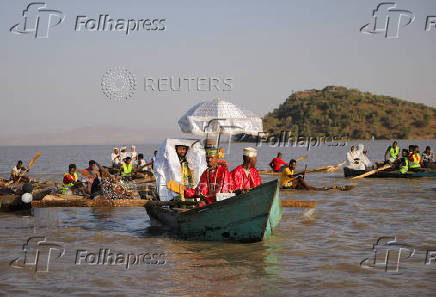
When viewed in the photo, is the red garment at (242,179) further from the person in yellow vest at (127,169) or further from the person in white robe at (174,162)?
the person in yellow vest at (127,169)

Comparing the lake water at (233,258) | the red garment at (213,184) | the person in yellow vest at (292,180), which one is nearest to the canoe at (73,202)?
the lake water at (233,258)

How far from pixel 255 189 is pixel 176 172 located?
2887 mm

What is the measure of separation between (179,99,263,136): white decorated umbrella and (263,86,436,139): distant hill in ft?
319

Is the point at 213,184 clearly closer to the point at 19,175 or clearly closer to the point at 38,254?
the point at 38,254

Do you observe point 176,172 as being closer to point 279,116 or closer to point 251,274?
point 251,274

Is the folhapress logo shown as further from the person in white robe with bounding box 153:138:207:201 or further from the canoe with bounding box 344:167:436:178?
the canoe with bounding box 344:167:436:178

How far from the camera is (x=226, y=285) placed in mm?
7488

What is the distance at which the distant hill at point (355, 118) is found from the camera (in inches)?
4815

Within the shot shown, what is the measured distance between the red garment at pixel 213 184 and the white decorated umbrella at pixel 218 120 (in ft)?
24.0

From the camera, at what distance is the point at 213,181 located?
10172 mm

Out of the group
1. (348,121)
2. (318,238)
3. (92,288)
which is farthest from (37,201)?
(348,121)

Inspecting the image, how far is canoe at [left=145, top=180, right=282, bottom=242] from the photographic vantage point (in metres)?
9.30

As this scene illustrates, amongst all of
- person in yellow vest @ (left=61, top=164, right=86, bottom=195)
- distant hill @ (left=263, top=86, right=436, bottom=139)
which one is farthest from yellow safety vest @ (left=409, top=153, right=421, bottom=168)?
distant hill @ (left=263, top=86, right=436, bottom=139)

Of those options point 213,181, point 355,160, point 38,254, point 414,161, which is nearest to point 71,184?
point 38,254
